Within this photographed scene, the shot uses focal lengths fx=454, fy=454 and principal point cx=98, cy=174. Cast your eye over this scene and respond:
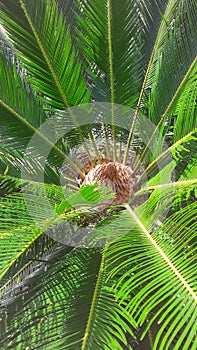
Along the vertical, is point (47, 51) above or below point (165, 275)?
above

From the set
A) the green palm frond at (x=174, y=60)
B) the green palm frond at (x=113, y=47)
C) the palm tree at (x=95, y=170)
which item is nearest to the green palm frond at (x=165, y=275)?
the palm tree at (x=95, y=170)

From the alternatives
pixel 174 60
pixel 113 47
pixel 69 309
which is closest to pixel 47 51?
pixel 113 47

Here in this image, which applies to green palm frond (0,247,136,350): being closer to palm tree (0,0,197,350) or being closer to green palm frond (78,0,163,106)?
palm tree (0,0,197,350)

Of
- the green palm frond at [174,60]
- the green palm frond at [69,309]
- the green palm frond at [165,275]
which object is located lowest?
the green palm frond at [69,309]

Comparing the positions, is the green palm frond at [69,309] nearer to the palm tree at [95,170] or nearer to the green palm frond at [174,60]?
the palm tree at [95,170]

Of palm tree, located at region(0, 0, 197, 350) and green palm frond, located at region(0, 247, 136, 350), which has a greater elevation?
palm tree, located at region(0, 0, 197, 350)

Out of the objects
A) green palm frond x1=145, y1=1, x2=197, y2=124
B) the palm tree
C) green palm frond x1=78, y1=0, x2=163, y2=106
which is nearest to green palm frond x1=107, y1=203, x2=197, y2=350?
the palm tree

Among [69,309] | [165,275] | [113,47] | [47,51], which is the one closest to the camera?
[165,275]

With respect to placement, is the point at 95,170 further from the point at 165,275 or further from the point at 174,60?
the point at 165,275

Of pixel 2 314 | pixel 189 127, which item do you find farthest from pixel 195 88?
pixel 2 314
